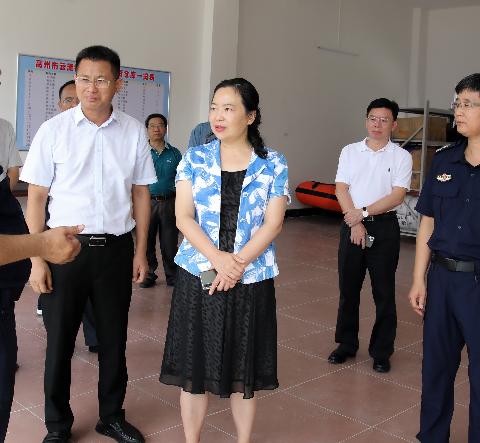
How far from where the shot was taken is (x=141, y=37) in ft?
26.2

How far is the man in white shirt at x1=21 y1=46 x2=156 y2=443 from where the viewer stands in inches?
102

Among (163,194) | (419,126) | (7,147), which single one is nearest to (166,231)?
(163,194)

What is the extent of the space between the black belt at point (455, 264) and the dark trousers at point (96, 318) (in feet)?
4.20

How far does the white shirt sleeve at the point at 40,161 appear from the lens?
2.58 meters

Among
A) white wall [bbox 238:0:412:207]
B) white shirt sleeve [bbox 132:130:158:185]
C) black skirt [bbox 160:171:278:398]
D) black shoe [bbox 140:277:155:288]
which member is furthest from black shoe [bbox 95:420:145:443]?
white wall [bbox 238:0:412:207]

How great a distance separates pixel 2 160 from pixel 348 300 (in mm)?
2183

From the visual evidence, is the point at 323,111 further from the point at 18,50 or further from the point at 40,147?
the point at 40,147

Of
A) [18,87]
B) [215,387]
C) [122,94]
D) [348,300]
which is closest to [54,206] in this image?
[215,387]

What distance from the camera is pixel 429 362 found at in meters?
2.60

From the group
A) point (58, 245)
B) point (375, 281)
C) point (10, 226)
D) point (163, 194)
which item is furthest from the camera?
point (163, 194)

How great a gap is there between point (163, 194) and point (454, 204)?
11.3ft

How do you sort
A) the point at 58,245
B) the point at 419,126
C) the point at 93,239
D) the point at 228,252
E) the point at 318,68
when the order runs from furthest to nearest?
the point at 318,68
the point at 419,126
the point at 93,239
the point at 228,252
the point at 58,245

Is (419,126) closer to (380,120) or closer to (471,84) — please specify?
(380,120)

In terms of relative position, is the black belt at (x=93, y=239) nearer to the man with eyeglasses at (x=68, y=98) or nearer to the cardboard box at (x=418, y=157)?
the man with eyeglasses at (x=68, y=98)
